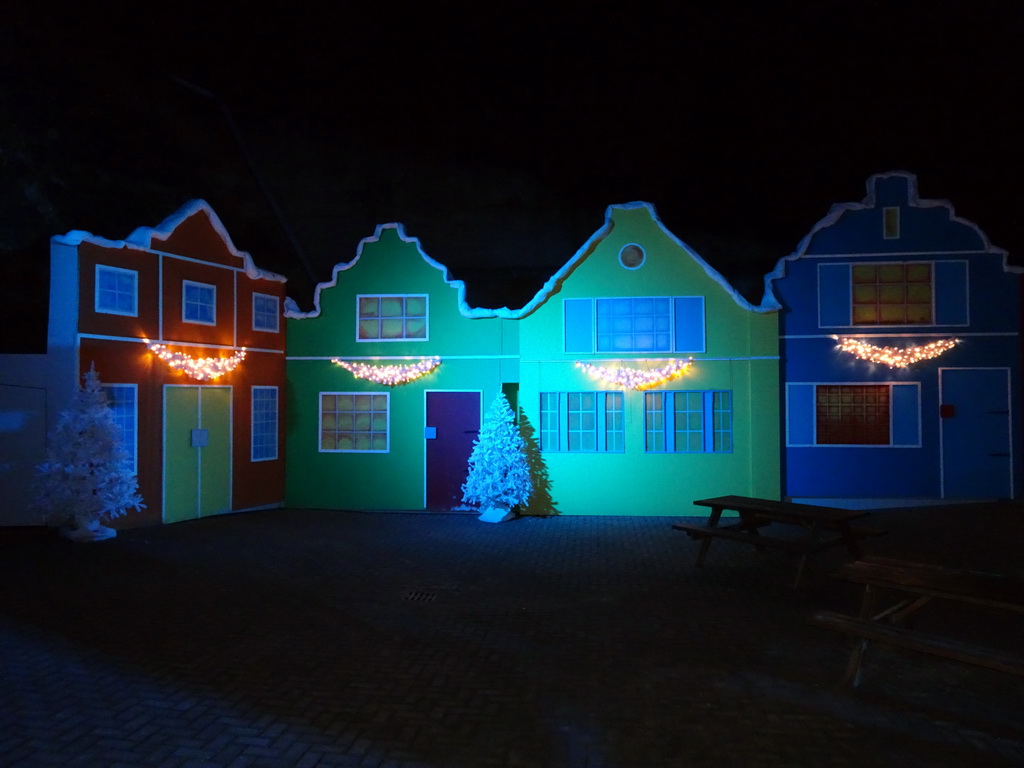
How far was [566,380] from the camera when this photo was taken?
1398 centimetres

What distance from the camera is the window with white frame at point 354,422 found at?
48.3ft

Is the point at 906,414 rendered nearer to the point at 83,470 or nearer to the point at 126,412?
the point at 126,412

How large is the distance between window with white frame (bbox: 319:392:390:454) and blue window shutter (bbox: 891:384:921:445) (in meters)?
9.94

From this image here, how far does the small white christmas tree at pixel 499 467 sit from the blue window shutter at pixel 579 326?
5.86 ft

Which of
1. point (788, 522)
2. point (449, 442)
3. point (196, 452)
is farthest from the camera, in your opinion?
point (449, 442)

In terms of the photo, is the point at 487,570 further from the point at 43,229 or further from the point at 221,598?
the point at 43,229

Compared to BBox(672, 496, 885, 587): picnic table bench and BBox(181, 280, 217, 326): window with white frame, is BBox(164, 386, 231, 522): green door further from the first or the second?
BBox(672, 496, 885, 587): picnic table bench

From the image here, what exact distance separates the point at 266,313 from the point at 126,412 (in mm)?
3644

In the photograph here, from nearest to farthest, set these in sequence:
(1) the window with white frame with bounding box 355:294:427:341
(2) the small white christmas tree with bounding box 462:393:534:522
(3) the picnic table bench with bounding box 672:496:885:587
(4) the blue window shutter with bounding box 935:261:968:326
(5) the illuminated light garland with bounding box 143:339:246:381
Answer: (3) the picnic table bench with bounding box 672:496:885:587 < (5) the illuminated light garland with bounding box 143:339:246:381 < (2) the small white christmas tree with bounding box 462:393:534:522 < (4) the blue window shutter with bounding box 935:261:968:326 < (1) the window with white frame with bounding box 355:294:427:341

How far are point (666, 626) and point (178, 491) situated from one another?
31.9 feet

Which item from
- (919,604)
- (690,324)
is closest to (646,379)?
(690,324)

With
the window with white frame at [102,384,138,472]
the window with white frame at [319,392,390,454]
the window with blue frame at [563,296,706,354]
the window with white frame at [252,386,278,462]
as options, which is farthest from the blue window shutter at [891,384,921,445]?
the window with white frame at [102,384,138,472]

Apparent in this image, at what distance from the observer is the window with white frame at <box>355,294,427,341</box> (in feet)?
48.0

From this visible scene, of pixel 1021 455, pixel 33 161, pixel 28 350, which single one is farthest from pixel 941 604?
pixel 33 161
